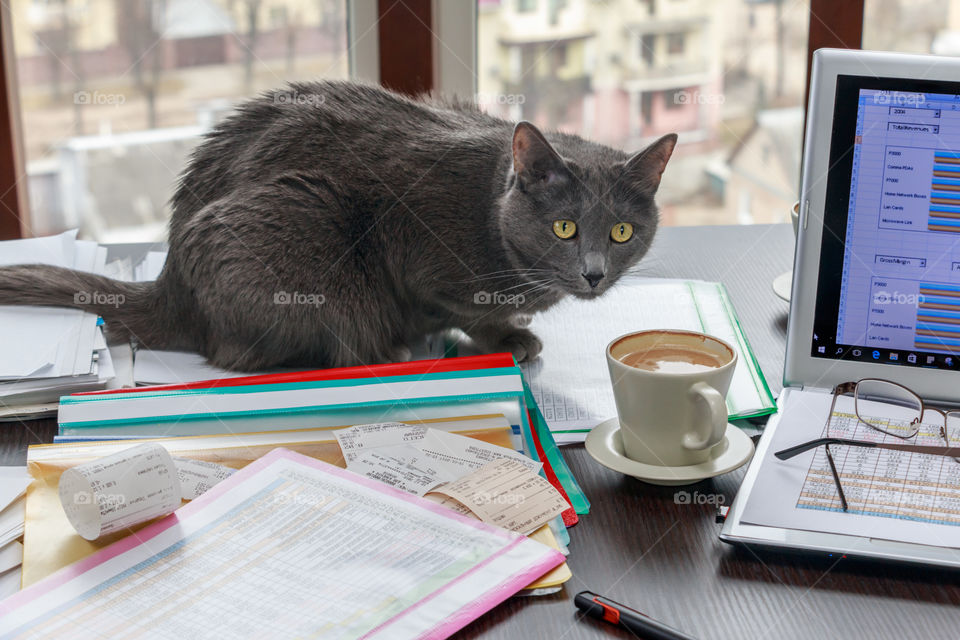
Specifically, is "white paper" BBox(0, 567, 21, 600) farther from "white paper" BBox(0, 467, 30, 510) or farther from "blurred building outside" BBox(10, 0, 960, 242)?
"blurred building outside" BBox(10, 0, 960, 242)

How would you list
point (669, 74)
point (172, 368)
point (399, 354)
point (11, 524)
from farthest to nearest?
1. point (669, 74)
2. point (399, 354)
3. point (172, 368)
4. point (11, 524)

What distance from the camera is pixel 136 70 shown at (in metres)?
2.19

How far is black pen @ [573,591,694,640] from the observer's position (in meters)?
0.69

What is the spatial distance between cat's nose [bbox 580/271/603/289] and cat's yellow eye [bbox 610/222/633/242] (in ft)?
0.21

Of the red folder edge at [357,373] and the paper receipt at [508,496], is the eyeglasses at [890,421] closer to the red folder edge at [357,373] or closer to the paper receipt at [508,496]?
the paper receipt at [508,496]

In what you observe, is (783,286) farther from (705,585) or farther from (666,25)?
(666,25)

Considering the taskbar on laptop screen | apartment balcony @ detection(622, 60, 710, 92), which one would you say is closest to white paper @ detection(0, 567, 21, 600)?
the taskbar on laptop screen

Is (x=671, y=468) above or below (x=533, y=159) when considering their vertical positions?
below

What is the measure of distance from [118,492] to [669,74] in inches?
74.8

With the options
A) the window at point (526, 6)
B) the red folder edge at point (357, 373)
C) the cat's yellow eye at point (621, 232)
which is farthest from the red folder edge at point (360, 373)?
the window at point (526, 6)

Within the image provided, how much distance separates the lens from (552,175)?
3.82 ft

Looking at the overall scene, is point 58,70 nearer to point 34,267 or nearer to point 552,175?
point 34,267

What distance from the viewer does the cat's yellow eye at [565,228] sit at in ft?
3.78

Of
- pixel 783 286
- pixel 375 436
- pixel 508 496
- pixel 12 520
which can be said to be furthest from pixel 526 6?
pixel 12 520
